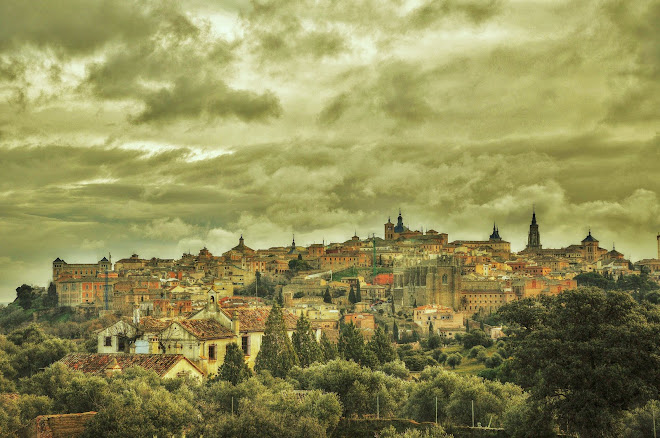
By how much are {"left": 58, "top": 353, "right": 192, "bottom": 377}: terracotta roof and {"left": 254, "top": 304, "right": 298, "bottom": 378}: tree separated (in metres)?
4.86

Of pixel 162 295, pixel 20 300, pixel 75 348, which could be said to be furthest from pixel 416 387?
pixel 20 300

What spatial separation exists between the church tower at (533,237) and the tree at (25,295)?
95.1m

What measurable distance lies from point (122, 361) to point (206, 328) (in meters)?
5.12

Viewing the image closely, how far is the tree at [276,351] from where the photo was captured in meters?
35.0

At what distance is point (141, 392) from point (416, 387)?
1038 cm

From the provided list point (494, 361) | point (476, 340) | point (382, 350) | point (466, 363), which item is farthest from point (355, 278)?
point (382, 350)

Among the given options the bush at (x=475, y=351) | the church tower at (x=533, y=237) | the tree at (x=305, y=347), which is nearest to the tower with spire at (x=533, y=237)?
the church tower at (x=533, y=237)

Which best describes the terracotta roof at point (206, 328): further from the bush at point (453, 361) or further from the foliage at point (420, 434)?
the bush at point (453, 361)

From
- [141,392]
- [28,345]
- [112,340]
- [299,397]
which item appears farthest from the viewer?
[28,345]

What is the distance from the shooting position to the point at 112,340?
3672 cm

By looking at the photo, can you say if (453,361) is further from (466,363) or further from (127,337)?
(127,337)

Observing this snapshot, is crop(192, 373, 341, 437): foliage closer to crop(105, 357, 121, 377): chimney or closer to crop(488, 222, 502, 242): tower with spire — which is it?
crop(105, 357, 121, 377): chimney

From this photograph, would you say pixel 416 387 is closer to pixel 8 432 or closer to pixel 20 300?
pixel 8 432

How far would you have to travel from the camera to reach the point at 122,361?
31.6 meters
